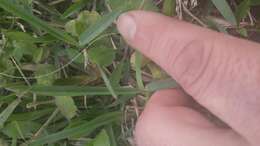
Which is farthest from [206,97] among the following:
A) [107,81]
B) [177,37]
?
[107,81]

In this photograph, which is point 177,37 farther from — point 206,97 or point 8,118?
point 8,118

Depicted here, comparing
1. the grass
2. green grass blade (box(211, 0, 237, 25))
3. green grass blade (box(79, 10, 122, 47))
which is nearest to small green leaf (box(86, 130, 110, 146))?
the grass

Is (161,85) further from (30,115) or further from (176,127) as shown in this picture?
(30,115)

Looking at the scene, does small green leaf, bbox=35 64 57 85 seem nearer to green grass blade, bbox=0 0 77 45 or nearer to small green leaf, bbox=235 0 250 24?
green grass blade, bbox=0 0 77 45

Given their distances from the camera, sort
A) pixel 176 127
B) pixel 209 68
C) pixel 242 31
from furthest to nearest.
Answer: pixel 242 31
pixel 176 127
pixel 209 68

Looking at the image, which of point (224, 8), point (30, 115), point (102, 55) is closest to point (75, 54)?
point (102, 55)

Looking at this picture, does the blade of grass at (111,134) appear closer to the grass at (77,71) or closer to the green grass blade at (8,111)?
the grass at (77,71)

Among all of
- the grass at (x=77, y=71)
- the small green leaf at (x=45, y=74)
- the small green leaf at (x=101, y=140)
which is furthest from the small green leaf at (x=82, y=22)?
the small green leaf at (x=101, y=140)

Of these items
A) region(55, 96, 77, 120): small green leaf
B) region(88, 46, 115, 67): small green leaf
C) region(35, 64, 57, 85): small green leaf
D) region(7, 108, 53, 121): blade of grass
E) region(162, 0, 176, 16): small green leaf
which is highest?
region(162, 0, 176, 16): small green leaf
